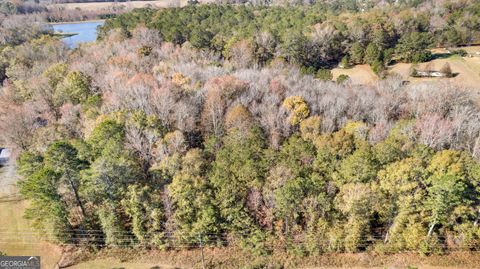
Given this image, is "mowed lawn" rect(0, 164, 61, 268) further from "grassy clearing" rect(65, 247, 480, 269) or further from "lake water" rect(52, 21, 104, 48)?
"lake water" rect(52, 21, 104, 48)

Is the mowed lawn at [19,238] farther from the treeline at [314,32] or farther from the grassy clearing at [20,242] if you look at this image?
the treeline at [314,32]

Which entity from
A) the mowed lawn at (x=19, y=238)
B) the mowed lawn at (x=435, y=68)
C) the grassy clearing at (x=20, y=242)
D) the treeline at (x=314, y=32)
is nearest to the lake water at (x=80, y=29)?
the treeline at (x=314, y=32)

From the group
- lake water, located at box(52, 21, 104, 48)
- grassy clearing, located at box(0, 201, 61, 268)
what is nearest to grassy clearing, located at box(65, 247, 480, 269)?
grassy clearing, located at box(0, 201, 61, 268)

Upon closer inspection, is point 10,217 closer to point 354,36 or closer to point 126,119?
point 126,119

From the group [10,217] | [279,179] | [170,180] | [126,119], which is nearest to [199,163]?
[170,180]

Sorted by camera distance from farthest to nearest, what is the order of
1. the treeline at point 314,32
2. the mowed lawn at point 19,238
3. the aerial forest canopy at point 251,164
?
the treeline at point 314,32, the mowed lawn at point 19,238, the aerial forest canopy at point 251,164
